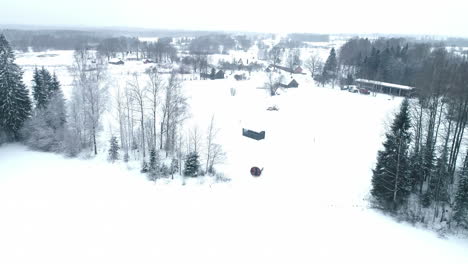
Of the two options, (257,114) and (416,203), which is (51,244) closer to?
(416,203)

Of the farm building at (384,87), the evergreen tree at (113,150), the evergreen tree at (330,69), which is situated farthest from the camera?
the evergreen tree at (330,69)

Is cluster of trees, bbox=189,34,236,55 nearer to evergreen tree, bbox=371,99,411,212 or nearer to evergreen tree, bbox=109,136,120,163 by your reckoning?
evergreen tree, bbox=109,136,120,163

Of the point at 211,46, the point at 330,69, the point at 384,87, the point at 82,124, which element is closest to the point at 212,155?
the point at 82,124

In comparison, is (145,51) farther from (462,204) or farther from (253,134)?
(462,204)

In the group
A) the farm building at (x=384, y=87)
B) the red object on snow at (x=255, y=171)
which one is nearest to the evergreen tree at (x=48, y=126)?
the red object on snow at (x=255, y=171)

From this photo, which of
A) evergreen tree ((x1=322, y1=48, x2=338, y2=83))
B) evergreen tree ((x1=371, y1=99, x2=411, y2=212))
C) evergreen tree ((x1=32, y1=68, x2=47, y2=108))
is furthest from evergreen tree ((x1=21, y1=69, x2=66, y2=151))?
evergreen tree ((x1=322, y1=48, x2=338, y2=83))

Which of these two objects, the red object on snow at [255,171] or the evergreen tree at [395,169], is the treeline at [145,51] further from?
the evergreen tree at [395,169]
